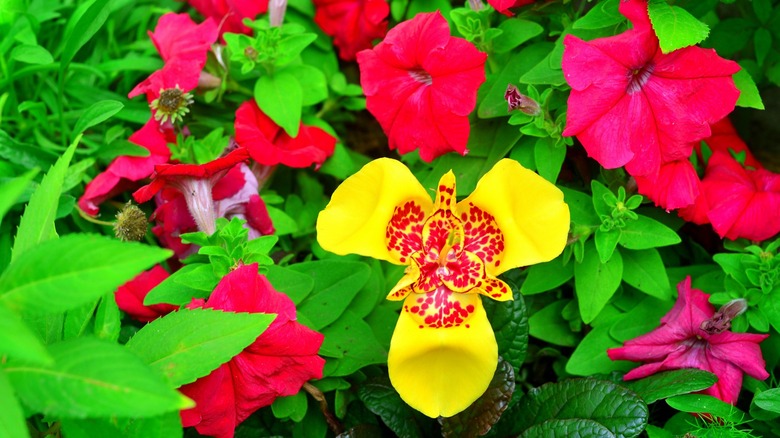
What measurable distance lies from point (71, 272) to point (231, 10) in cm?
97

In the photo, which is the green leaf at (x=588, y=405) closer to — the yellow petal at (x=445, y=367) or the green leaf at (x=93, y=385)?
the yellow petal at (x=445, y=367)

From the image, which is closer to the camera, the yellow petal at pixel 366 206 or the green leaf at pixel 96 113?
the yellow petal at pixel 366 206

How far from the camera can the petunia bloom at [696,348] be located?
1332 mm

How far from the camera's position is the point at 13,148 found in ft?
4.99

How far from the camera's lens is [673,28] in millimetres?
1174

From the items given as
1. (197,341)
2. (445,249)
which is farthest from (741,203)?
(197,341)

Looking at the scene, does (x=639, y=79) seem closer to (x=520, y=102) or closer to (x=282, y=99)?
(x=520, y=102)


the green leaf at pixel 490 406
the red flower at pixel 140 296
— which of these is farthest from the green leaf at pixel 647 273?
the red flower at pixel 140 296

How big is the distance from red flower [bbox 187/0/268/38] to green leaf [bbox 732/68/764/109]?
0.93 metres

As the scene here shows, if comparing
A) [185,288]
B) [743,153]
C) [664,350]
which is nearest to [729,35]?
[743,153]

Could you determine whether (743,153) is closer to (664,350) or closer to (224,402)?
(664,350)

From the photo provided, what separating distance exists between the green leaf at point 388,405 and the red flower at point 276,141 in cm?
45

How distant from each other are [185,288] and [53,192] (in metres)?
0.33

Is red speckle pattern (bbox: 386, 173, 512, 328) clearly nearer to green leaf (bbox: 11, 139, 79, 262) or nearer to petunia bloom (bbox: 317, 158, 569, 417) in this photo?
petunia bloom (bbox: 317, 158, 569, 417)
